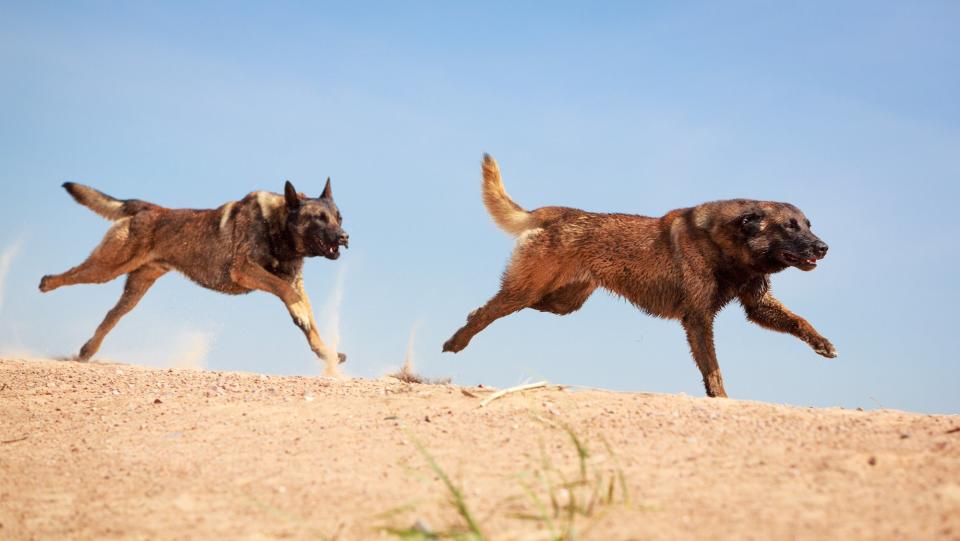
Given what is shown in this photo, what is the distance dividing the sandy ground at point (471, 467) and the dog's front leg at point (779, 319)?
2.84 meters

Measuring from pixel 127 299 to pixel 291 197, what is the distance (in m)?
3.39

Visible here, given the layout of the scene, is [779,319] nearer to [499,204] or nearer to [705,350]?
[705,350]

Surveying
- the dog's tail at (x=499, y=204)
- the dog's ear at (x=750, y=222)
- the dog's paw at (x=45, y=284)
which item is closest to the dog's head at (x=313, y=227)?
the dog's tail at (x=499, y=204)

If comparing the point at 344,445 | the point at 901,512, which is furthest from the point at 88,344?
the point at 901,512

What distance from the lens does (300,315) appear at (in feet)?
33.5

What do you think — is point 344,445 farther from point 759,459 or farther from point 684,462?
point 759,459

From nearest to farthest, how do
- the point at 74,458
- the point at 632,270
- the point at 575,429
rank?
the point at 575,429 < the point at 74,458 < the point at 632,270

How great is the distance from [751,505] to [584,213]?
5.52 m

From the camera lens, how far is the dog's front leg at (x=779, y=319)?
869 cm

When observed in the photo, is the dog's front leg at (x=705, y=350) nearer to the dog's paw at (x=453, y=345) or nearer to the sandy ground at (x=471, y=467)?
the sandy ground at (x=471, y=467)

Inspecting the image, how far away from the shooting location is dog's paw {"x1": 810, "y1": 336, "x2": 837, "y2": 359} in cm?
857

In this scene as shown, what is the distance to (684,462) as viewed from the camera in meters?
4.60

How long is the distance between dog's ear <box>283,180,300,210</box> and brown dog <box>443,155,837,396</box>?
3008 millimetres

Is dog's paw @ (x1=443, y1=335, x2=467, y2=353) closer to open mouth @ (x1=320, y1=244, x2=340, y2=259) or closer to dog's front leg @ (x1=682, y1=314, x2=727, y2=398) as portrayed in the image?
dog's front leg @ (x1=682, y1=314, x2=727, y2=398)
